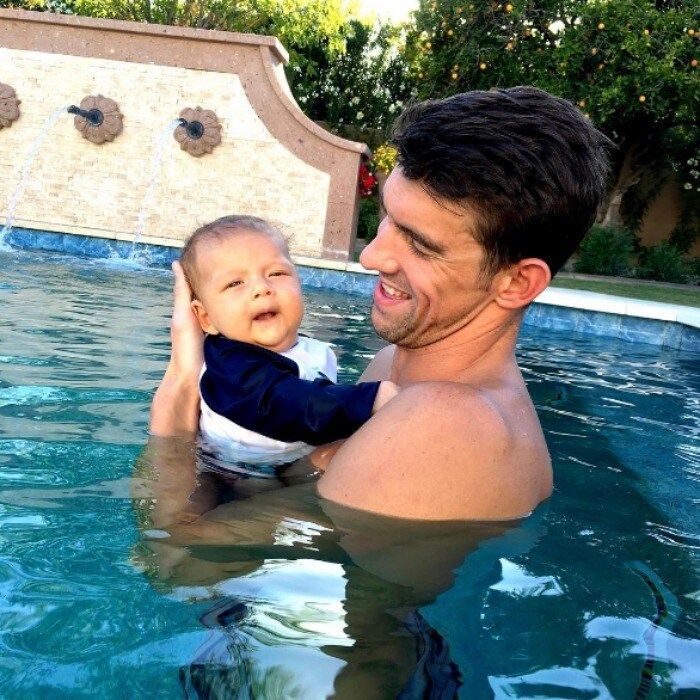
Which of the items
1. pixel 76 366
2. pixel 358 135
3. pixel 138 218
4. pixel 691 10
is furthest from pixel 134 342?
pixel 358 135

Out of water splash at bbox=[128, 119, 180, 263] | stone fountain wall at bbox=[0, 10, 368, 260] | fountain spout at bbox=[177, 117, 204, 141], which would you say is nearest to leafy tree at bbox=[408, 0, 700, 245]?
stone fountain wall at bbox=[0, 10, 368, 260]

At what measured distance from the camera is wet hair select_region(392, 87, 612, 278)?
2.41 meters

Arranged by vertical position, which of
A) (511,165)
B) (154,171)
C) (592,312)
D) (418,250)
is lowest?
(592,312)

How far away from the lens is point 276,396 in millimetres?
2762

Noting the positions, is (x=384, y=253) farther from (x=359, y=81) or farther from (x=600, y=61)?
(x=359, y=81)

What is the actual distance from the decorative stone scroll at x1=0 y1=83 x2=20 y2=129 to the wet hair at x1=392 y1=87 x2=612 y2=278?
44.4 ft

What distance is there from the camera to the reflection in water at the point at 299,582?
1709 mm

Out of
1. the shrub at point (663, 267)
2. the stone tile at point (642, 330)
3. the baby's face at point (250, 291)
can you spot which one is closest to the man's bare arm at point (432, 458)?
the baby's face at point (250, 291)

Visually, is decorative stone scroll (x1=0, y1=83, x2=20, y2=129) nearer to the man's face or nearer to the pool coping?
the pool coping

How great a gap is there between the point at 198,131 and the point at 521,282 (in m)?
12.4

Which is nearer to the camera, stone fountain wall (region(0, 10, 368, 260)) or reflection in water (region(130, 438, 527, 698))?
reflection in water (region(130, 438, 527, 698))

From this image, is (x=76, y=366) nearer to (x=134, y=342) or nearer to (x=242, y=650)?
(x=134, y=342)

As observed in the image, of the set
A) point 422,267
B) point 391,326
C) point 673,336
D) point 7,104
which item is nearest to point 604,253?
point 673,336

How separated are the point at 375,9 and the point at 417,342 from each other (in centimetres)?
2495
